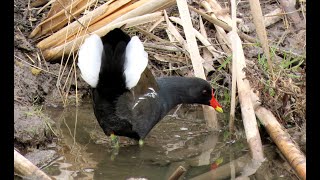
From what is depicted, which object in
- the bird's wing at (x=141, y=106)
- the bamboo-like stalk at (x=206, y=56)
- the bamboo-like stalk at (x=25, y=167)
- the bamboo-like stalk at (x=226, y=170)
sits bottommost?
the bamboo-like stalk at (x=226, y=170)

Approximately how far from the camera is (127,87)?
5.03 meters

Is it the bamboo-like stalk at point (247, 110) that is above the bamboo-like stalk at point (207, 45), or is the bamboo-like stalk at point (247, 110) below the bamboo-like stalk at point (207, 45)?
below

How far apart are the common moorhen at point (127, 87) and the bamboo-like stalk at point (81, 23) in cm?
88

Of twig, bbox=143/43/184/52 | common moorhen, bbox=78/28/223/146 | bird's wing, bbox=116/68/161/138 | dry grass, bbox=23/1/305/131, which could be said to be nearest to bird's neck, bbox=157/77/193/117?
common moorhen, bbox=78/28/223/146

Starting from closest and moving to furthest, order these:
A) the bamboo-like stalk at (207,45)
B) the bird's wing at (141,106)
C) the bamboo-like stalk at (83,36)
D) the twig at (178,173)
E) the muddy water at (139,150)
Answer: the twig at (178,173)
the muddy water at (139,150)
the bird's wing at (141,106)
the bamboo-like stalk at (83,36)
the bamboo-like stalk at (207,45)

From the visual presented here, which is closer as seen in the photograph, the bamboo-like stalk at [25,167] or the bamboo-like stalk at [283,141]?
the bamboo-like stalk at [25,167]

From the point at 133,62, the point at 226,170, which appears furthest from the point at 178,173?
the point at 226,170

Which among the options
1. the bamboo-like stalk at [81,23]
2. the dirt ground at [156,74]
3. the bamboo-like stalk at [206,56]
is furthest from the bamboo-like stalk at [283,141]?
the bamboo-like stalk at [81,23]

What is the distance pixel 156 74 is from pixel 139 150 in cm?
138

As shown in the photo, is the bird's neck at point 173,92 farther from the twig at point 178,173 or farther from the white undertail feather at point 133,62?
the twig at point 178,173

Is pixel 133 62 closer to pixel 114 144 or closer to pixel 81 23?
pixel 114 144

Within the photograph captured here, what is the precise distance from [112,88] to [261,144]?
125 cm

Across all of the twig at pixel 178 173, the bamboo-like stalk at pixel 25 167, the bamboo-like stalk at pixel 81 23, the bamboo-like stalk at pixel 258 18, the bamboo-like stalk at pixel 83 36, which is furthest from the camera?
the bamboo-like stalk at pixel 81 23

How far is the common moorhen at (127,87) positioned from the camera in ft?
16.0
